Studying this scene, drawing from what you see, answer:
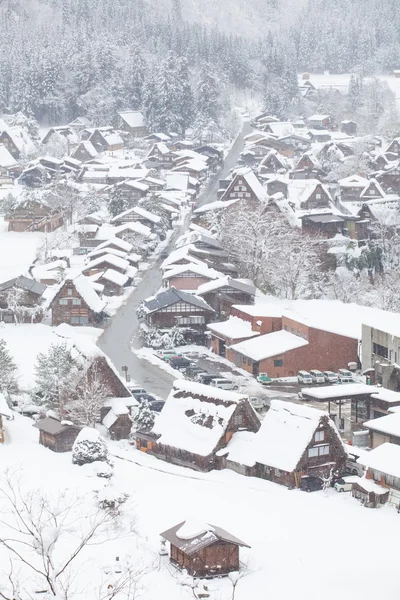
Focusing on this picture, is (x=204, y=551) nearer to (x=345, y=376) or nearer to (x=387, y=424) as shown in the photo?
(x=387, y=424)

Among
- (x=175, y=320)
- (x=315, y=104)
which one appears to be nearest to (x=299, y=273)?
(x=175, y=320)

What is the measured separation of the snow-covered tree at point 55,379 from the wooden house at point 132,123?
163 feet

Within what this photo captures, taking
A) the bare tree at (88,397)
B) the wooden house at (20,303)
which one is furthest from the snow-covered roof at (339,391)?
the wooden house at (20,303)

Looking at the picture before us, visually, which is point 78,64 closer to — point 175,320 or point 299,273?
point 299,273

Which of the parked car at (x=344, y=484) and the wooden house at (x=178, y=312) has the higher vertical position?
the parked car at (x=344, y=484)

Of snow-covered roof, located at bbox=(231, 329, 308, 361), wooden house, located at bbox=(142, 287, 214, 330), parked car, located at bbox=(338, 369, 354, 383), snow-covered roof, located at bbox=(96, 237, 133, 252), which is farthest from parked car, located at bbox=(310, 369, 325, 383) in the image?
snow-covered roof, located at bbox=(96, 237, 133, 252)

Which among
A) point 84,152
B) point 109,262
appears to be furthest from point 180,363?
point 84,152

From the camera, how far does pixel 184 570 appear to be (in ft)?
55.5

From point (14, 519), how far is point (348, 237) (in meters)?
35.8

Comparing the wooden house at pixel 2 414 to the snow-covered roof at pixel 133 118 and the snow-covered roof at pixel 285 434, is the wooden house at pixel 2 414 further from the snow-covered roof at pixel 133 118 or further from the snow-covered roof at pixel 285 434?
the snow-covered roof at pixel 133 118

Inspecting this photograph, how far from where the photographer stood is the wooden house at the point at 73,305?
3653 cm

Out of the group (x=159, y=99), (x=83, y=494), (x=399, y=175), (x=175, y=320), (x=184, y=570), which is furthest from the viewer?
(x=159, y=99)

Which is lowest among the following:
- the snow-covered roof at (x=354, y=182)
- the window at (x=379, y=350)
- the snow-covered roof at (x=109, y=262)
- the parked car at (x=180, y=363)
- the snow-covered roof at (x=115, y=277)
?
the snow-covered roof at (x=354, y=182)

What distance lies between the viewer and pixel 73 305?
36.7m
